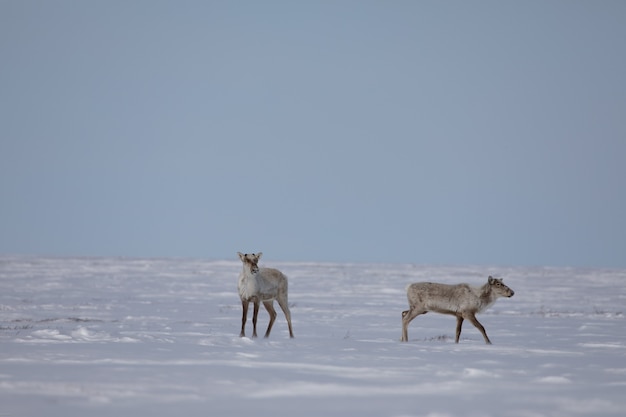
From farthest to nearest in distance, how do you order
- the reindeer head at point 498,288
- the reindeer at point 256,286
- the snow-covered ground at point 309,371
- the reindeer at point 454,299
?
the reindeer head at point 498,288
the reindeer at point 454,299
the reindeer at point 256,286
the snow-covered ground at point 309,371

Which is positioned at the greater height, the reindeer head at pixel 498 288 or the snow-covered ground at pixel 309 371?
the reindeer head at pixel 498 288

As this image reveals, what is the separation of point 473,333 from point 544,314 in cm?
813

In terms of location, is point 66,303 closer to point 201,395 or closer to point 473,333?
point 473,333

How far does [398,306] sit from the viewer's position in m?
29.1

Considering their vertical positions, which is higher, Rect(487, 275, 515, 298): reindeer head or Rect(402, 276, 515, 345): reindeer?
Rect(487, 275, 515, 298): reindeer head

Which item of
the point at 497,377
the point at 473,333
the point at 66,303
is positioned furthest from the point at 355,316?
the point at 497,377

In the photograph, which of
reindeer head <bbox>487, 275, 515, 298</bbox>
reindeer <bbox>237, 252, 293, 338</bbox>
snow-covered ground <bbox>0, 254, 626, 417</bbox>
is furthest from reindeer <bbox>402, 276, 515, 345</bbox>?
reindeer <bbox>237, 252, 293, 338</bbox>

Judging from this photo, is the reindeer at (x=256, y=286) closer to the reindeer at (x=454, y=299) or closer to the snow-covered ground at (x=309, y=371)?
the snow-covered ground at (x=309, y=371)

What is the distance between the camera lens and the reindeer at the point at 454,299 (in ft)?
51.3

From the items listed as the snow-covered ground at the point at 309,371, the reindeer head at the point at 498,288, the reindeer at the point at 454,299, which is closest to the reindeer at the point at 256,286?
the snow-covered ground at the point at 309,371

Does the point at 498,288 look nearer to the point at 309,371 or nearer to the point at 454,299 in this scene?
the point at 454,299

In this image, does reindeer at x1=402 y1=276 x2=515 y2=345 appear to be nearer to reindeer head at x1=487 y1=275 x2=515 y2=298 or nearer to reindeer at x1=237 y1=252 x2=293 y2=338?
reindeer head at x1=487 y1=275 x2=515 y2=298

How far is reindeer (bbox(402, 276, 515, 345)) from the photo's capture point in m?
15.6

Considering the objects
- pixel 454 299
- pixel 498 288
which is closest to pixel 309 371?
pixel 454 299
